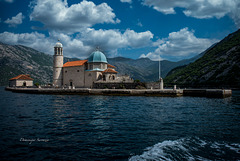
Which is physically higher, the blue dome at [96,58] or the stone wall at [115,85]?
the blue dome at [96,58]

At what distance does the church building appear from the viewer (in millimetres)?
51656

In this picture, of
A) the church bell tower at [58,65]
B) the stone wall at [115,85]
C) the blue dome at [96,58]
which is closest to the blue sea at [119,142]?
the stone wall at [115,85]

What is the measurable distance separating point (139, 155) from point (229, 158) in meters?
3.35

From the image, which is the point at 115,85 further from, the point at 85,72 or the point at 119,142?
the point at 119,142

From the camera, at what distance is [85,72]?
54.9 metres

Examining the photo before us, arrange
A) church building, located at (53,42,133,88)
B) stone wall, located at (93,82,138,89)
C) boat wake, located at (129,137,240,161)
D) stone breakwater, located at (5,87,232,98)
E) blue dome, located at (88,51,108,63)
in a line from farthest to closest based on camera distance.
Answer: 1. blue dome, located at (88,51,108,63)
2. church building, located at (53,42,133,88)
3. stone wall, located at (93,82,138,89)
4. stone breakwater, located at (5,87,232,98)
5. boat wake, located at (129,137,240,161)

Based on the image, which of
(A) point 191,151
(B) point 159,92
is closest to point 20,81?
(B) point 159,92

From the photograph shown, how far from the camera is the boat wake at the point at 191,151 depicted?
6.54 meters

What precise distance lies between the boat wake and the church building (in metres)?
40.0

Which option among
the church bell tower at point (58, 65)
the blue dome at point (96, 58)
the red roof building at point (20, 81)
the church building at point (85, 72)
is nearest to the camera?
the church building at point (85, 72)

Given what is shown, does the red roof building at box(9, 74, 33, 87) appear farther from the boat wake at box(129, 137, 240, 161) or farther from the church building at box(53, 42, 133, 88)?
the boat wake at box(129, 137, 240, 161)

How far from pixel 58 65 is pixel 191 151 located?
58.3 metres

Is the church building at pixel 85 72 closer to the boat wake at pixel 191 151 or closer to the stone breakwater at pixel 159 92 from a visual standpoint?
the stone breakwater at pixel 159 92

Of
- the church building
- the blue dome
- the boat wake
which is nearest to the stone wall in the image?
the church building
